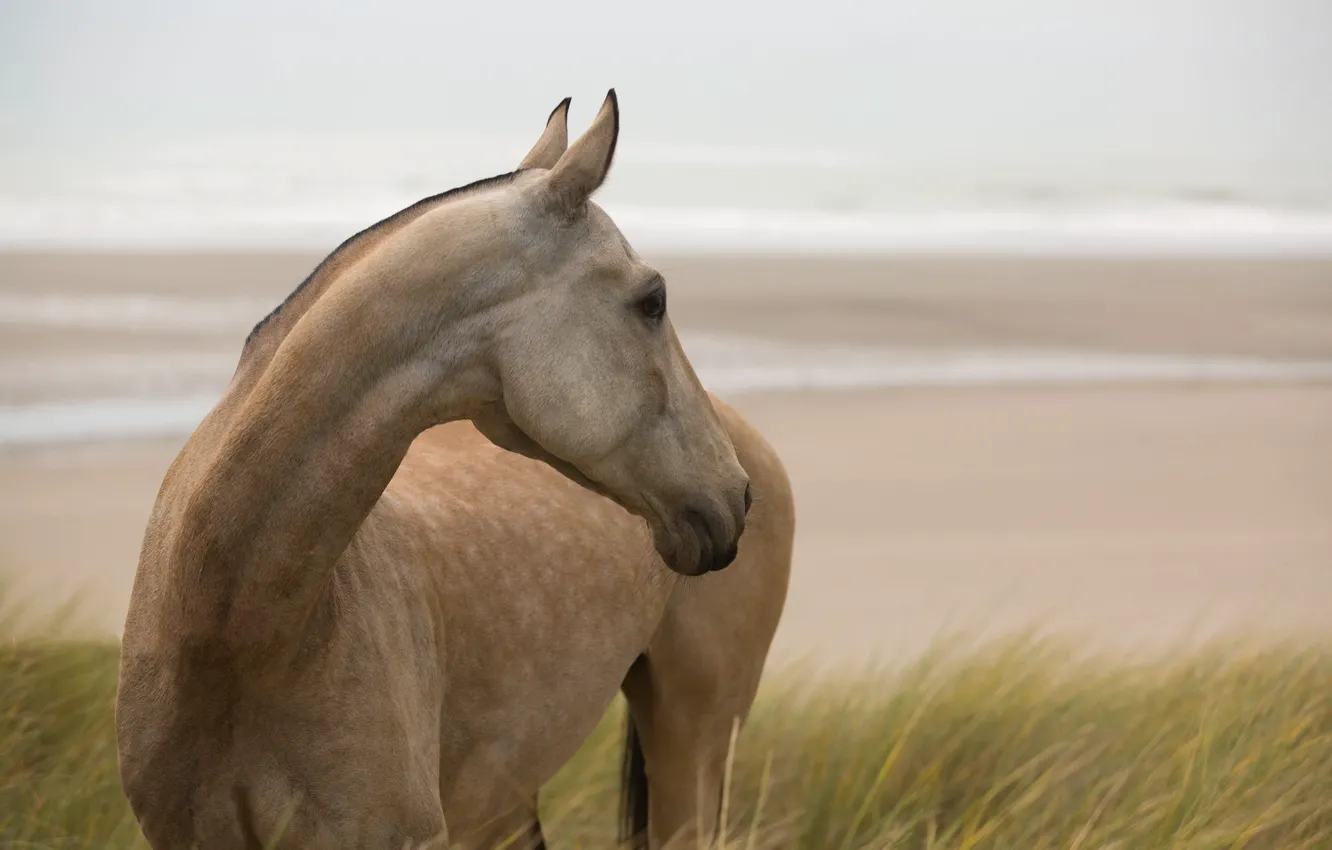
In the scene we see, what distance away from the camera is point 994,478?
8.16 m

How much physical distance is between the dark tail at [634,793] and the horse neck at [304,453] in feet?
4.62

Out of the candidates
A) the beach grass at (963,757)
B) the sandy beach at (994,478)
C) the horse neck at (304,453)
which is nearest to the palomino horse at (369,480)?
the horse neck at (304,453)

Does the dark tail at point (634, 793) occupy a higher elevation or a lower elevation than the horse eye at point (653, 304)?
lower

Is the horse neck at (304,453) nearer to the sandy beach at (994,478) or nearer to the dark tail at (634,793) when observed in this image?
the dark tail at (634,793)

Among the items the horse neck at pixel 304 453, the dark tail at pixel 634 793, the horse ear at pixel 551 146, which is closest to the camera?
the horse neck at pixel 304 453

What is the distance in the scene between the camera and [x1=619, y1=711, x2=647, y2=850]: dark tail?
10.5ft

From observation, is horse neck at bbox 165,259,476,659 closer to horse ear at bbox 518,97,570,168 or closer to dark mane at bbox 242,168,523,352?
dark mane at bbox 242,168,523,352

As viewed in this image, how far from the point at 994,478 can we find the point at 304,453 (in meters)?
6.68

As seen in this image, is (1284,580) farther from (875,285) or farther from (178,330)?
(178,330)

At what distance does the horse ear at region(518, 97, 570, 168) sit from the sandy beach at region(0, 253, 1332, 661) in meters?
2.41

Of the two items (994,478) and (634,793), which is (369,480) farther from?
(994,478)

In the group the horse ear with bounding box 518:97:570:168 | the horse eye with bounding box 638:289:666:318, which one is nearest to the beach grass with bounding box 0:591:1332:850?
the horse eye with bounding box 638:289:666:318

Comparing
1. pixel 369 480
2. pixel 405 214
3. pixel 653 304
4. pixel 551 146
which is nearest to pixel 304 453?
pixel 369 480

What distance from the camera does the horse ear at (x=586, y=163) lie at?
6.16ft
